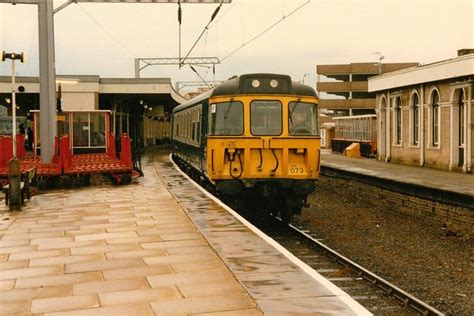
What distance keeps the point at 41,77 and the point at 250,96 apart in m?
7.49

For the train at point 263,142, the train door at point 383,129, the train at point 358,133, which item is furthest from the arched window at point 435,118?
the train at point 263,142

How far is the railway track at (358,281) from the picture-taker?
7430mm

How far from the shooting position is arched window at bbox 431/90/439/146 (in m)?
23.7

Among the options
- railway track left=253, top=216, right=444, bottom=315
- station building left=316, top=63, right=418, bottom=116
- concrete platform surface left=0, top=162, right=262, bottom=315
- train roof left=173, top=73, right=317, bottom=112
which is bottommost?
railway track left=253, top=216, right=444, bottom=315

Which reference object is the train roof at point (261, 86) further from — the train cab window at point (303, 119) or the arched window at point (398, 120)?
the arched window at point (398, 120)


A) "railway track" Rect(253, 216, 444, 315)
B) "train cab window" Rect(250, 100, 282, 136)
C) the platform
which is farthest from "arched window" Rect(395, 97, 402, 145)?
the platform

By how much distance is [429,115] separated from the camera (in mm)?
23922

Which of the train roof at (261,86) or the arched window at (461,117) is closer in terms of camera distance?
the train roof at (261,86)

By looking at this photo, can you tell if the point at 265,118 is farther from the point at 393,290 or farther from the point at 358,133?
the point at 358,133

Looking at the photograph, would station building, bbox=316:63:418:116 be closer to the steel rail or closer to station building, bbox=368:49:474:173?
station building, bbox=368:49:474:173

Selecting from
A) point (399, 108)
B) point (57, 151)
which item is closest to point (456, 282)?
point (57, 151)

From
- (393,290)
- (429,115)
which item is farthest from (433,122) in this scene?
(393,290)

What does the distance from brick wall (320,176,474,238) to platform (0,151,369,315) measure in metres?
5.71

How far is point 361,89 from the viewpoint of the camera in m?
74.3
